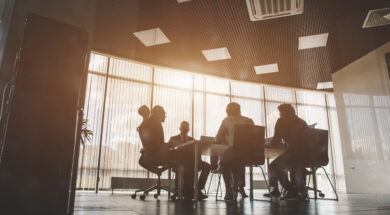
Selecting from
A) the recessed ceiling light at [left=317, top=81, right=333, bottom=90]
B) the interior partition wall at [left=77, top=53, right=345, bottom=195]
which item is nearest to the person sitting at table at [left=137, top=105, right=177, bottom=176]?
the interior partition wall at [left=77, top=53, right=345, bottom=195]

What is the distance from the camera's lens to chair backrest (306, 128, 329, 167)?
367cm

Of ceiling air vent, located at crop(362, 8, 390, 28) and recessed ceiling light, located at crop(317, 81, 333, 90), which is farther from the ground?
ceiling air vent, located at crop(362, 8, 390, 28)

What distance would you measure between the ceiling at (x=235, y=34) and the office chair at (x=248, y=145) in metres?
2.33

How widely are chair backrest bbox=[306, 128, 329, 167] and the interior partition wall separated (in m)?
4.03

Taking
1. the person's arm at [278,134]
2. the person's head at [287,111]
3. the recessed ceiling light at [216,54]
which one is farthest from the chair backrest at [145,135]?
the recessed ceiling light at [216,54]

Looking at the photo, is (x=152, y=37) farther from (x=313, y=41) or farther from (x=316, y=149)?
(x=316, y=149)

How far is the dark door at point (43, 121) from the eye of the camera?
934 millimetres

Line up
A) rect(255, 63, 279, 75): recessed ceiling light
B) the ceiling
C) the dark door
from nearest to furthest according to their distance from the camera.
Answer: the dark door → the ceiling → rect(255, 63, 279, 75): recessed ceiling light

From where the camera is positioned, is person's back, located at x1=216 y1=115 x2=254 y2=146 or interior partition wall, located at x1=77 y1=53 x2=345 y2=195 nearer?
person's back, located at x1=216 y1=115 x2=254 y2=146

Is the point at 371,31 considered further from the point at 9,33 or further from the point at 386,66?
the point at 9,33

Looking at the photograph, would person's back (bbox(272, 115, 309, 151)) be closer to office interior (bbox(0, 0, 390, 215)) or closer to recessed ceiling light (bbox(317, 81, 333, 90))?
office interior (bbox(0, 0, 390, 215))

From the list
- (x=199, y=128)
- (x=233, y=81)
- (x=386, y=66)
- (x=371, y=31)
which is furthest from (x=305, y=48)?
(x=199, y=128)

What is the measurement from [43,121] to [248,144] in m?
2.41

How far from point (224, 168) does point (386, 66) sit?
443 cm
